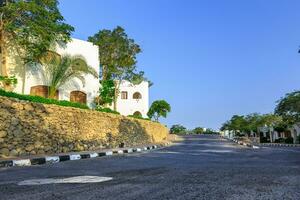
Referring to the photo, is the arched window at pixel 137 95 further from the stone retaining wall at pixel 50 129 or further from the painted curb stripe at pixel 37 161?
the painted curb stripe at pixel 37 161

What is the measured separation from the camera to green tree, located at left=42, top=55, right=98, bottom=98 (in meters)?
27.6

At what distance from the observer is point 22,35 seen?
25.2 metres

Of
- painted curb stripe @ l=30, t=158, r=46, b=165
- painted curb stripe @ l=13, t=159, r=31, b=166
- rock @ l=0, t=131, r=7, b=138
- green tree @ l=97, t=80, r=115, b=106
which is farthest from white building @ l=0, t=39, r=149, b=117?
painted curb stripe @ l=13, t=159, r=31, b=166

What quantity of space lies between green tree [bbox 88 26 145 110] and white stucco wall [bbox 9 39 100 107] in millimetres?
6875

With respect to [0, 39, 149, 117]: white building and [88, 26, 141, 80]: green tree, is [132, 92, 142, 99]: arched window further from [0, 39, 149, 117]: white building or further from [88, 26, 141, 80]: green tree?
[0, 39, 149, 117]: white building

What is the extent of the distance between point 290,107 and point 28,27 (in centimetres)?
3834

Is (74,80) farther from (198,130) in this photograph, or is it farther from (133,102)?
(198,130)

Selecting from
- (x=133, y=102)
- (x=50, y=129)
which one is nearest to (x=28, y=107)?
(x=50, y=129)

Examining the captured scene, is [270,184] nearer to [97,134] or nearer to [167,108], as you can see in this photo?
[97,134]

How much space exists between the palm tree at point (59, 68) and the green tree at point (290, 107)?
105ft

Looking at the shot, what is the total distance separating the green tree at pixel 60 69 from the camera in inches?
1086

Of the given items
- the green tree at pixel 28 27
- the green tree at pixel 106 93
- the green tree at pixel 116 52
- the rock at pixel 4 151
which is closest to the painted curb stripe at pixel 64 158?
the rock at pixel 4 151

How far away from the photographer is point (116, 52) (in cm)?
4294

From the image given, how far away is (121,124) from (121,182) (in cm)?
2446
